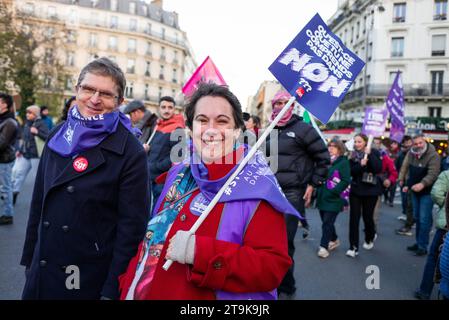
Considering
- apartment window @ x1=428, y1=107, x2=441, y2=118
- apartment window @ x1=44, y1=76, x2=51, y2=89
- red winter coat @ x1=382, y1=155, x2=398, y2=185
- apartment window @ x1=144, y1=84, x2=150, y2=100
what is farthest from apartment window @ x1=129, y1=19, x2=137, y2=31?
red winter coat @ x1=382, y1=155, x2=398, y2=185

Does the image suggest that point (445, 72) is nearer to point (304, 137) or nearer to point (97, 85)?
point (304, 137)

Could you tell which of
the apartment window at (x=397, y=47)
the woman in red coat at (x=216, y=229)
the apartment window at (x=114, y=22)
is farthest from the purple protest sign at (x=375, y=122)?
the apartment window at (x=114, y=22)

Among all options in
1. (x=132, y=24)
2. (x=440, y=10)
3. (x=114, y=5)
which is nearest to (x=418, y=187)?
(x=440, y=10)

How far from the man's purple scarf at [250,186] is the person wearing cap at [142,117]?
4412 mm

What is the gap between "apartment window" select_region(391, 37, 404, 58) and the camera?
38125 mm

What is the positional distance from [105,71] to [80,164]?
517 millimetres

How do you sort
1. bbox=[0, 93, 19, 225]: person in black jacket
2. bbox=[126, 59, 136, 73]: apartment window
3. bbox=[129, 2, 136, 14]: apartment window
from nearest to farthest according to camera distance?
bbox=[0, 93, 19, 225]: person in black jacket, bbox=[126, 59, 136, 73]: apartment window, bbox=[129, 2, 136, 14]: apartment window

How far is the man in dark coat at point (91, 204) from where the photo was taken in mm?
1993

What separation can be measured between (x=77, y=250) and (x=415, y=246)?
21.1 ft

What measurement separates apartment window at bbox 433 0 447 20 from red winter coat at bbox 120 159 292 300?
130 feet

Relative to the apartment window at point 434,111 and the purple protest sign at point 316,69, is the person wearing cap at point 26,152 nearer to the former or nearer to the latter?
the purple protest sign at point 316,69

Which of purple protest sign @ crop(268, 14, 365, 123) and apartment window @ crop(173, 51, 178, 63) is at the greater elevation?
apartment window @ crop(173, 51, 178, 63)

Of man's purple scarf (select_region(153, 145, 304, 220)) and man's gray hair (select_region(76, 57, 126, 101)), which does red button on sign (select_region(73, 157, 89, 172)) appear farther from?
man's purple scarf (select_region(153, 145, 304, 220))
